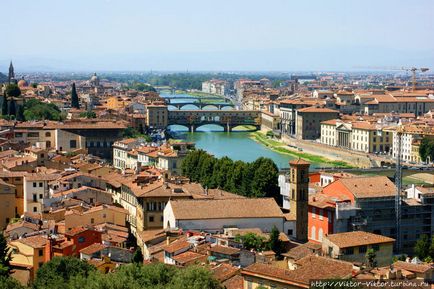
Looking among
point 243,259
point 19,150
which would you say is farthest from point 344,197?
point 19,150

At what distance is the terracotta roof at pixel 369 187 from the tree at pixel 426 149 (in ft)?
49.5

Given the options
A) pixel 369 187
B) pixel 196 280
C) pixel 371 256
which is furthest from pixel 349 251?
pixel 369 187

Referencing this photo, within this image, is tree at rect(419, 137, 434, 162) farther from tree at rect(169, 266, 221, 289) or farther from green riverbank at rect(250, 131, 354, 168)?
tree at rect(169, 266, 221, 289)

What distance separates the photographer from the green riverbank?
32.9m

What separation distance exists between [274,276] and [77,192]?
7775 mm

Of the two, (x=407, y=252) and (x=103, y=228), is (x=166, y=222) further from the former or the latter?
(x=407, y=252)

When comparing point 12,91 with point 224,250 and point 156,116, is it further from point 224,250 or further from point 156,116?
point 224,250

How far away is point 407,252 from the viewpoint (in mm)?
14953

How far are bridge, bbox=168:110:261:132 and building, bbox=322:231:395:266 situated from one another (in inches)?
1341

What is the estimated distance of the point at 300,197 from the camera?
14.6 meters

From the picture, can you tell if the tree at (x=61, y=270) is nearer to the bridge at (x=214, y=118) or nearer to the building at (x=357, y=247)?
the building at (x=357, y=247)

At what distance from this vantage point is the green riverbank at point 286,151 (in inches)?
1297

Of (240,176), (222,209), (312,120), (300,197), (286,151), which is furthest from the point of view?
(312,120)

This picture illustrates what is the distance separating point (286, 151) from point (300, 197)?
23.1 meters
